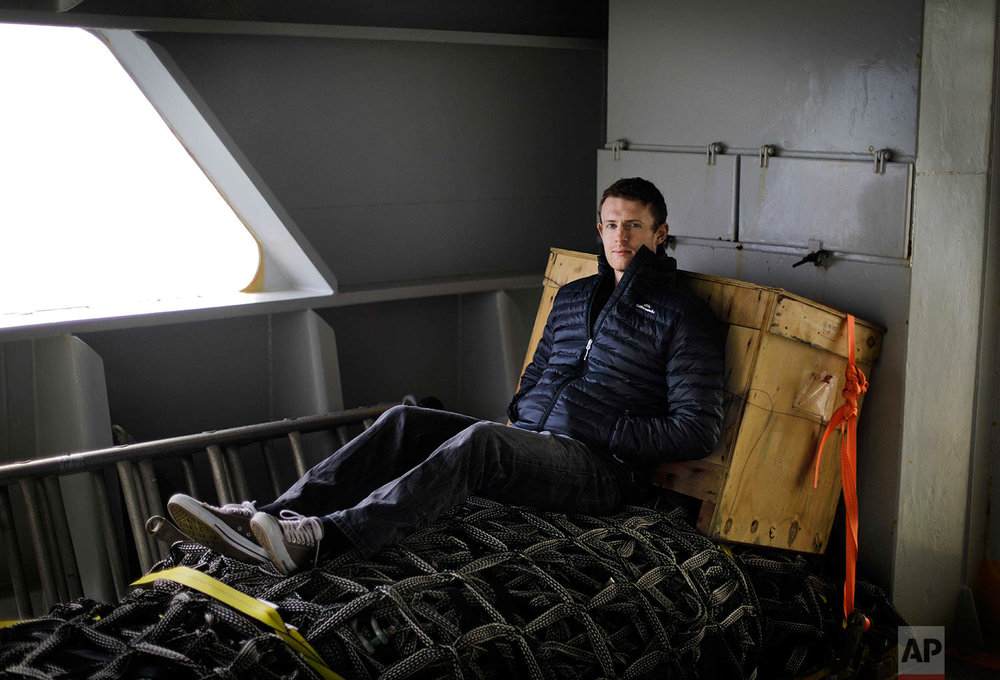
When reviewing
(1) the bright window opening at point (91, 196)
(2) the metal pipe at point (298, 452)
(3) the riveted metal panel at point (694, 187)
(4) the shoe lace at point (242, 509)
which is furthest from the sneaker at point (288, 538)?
(3) the riveted metal panel at point (694, 187)

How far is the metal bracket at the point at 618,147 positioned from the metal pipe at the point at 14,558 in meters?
3.00

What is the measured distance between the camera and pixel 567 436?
3.66 m

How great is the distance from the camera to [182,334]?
4766 mm

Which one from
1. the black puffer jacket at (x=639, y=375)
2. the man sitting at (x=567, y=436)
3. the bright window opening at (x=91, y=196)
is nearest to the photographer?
the man sitting at (x=567, y=436)

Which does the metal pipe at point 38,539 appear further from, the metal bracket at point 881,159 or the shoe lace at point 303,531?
the metal bracket at point 881,159

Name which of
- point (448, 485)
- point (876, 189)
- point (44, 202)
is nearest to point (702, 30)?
point (876, 189)

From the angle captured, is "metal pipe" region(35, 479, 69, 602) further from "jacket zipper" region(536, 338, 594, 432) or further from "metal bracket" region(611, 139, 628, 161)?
"metal bracket" region(611, 139, 628, 161)

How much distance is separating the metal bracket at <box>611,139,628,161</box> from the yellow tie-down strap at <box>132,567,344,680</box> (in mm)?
2782

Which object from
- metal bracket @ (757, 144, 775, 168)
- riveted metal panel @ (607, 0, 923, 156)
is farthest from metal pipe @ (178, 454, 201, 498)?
metal bracket @ (757, 144, 775, 168)

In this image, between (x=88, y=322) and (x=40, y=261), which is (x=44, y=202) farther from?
(x=88, y=322)

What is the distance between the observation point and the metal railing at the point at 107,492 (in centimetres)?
394

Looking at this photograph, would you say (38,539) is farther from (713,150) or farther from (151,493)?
(713,150)

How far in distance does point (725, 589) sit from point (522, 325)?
2.42 m

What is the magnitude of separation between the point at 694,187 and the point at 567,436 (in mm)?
1421
